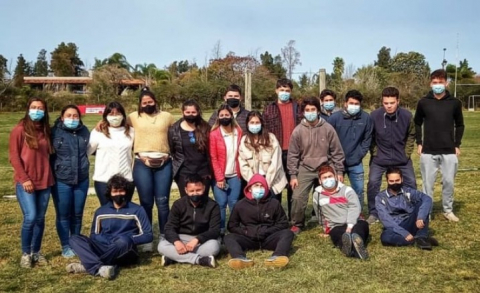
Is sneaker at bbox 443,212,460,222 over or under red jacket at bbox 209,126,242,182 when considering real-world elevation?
under

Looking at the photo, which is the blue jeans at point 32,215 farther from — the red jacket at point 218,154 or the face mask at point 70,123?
the red jacket at point 218,154

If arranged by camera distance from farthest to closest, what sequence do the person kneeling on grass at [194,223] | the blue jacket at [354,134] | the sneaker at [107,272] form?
the blue jacket at [354,134] → the person kneeling on grass at [194,223] → the sneaker at [107,272]

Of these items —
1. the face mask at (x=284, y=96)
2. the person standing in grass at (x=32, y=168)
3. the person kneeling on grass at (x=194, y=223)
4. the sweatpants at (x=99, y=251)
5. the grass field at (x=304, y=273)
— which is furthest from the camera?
the face mask at (x=284, y=96)

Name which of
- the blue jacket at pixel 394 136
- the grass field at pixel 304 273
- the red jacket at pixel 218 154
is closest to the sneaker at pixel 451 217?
the grass field at pixel 304 273

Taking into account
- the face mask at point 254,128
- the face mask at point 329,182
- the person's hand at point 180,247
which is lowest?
the person's hand at point 180,247

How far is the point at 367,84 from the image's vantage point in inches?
1644

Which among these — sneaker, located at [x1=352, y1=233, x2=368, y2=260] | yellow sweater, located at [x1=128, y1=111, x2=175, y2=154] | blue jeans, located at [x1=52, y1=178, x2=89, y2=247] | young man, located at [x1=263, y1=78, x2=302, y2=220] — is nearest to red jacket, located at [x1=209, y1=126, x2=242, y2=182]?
yellow sweater, located at [x1=128, y1=111, x2=175, y2=154]

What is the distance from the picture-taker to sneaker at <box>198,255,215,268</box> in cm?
531

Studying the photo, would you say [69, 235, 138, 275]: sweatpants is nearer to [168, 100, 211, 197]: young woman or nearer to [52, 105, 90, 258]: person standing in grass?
[52, 105, 90, 258]: person standing in grass

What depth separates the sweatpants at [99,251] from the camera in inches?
203

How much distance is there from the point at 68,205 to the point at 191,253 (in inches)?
56.5

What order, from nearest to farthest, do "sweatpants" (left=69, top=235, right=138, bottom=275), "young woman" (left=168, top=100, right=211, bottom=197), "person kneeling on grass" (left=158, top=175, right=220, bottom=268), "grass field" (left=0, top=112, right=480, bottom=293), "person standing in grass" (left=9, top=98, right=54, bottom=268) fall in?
"grass field" (left=0, top=112, right=480, bottom=293)
"sweatpants" (left=69, top=235, right=138, bottom=275)
"person standing in grass" (left=9, top=98, right=54, bottom=268)
"person kneeling on grass" (left=158, top=175, right=220, bottom=268)
"young woman" (left=168, top=100, right=211, bottom=197)

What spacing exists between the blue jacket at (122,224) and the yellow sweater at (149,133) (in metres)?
0.70

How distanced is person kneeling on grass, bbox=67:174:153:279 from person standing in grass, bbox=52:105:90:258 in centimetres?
32
